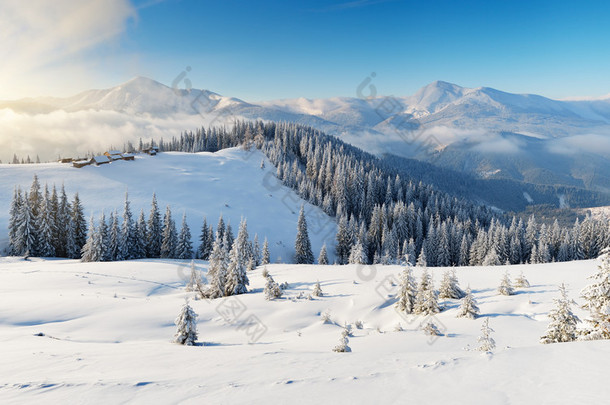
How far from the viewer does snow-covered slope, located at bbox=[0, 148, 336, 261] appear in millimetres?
76625

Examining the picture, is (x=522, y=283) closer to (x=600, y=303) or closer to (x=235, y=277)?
(x=600, y=303)

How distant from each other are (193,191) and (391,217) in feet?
207

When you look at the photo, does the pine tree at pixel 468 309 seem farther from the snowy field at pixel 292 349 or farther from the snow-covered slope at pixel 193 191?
the snow-covered slope at pixel 193 191

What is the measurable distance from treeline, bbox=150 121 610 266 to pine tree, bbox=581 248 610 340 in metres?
34.8

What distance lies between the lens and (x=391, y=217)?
99562mm

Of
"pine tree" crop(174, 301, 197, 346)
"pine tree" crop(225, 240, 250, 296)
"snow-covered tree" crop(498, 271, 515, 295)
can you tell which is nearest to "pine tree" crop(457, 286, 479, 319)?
"snow-covered tree" crop(498, 271, 515, 295)

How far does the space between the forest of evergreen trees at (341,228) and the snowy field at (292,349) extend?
37.9 ft

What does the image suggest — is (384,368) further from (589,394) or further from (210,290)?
(210,290)

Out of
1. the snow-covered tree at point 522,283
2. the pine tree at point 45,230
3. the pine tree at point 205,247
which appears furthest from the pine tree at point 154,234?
the snow-covered tree at point 522,283

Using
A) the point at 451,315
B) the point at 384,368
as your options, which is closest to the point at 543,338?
the point at 451,315

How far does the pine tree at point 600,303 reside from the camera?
11.0 meters

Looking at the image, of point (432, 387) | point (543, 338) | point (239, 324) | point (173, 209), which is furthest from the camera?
point (173, 209)

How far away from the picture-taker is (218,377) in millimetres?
8328

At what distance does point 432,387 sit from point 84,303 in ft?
77.5
